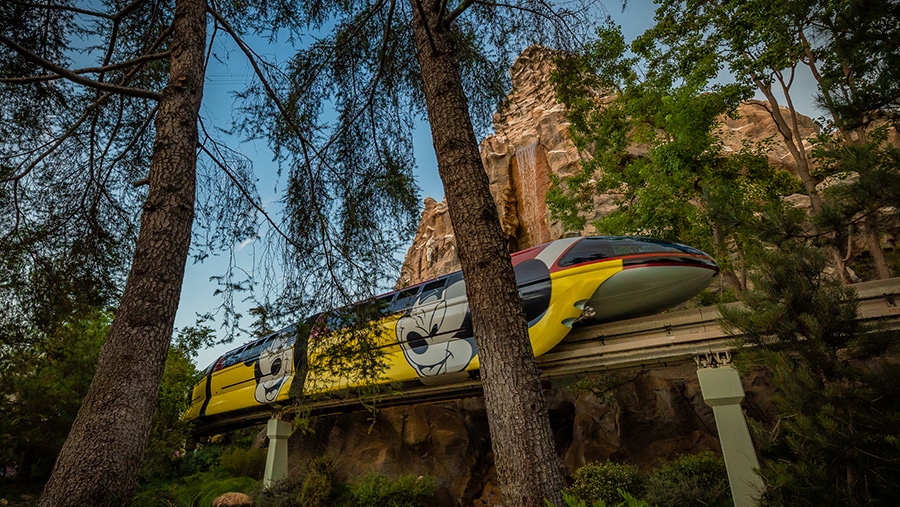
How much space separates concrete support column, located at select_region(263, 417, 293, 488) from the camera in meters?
7.76

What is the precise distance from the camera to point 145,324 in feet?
8.86

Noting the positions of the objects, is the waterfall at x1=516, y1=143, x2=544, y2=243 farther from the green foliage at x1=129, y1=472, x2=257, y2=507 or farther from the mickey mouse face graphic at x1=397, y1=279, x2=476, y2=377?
the green foliage at x1=129, y1=472, x2=257, y2=507

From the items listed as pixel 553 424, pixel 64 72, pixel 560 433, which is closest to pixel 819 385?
pixel 64 72

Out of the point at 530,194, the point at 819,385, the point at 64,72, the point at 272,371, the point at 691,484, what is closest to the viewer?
the point at 819,385

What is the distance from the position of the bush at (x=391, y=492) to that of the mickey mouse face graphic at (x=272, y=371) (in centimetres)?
218

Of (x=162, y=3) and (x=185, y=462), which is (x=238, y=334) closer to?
(x=162, y=3)

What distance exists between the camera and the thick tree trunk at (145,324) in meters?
2.31

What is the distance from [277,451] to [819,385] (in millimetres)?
7971

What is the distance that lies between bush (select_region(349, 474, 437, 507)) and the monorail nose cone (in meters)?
4.14

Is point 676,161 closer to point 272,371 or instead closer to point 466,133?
point 466,133

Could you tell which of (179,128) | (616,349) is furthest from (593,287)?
(179,128)

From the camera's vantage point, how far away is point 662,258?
5.00m

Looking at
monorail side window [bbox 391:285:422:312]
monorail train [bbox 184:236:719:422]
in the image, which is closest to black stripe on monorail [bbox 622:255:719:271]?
monorail train [bbox 184:236:719:422]

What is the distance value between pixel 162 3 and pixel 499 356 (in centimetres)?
503
